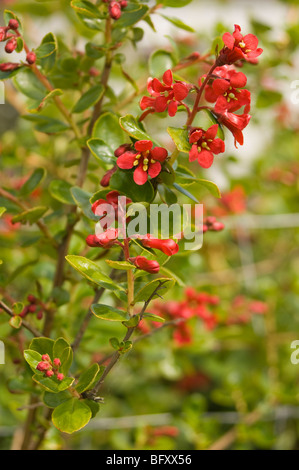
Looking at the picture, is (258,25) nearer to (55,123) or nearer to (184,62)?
(184,62)

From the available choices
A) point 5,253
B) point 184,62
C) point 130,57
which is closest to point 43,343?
point 184,62

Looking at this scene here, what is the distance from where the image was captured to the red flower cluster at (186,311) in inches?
43.6

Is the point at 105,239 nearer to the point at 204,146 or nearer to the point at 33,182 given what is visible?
the point at 204,146

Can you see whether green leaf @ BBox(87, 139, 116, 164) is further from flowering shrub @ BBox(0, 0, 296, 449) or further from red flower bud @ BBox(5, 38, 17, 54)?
red flower bud @ BBox(5, 38, 17, 54)

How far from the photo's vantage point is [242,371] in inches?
60.2

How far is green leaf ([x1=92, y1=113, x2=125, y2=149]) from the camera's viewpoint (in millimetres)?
659

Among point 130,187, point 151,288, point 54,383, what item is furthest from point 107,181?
point 54,383

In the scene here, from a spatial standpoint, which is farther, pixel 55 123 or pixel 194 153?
pixel 55 123

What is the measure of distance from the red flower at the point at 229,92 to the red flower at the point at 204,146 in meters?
0.03

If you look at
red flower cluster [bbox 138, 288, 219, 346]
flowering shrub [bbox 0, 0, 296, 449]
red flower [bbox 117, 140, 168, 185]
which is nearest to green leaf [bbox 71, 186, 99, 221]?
flowering shrub [bbox 0, 0, 296, 449]

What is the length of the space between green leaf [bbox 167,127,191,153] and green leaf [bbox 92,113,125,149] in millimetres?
141

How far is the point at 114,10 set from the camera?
0.61 m

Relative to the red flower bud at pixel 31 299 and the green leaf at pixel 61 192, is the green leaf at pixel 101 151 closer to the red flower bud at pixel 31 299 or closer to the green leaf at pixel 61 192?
the green leaf at pixel 61 192
